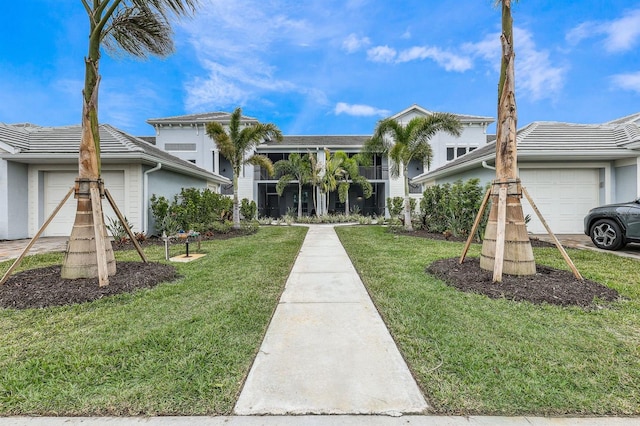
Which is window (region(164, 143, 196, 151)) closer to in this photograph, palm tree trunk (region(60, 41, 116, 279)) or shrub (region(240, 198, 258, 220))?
shrub (region(240, 198, 258, 220))

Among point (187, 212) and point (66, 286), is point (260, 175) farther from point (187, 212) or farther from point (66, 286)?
point (66, 286)

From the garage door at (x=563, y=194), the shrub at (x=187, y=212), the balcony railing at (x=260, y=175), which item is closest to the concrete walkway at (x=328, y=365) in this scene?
the shrub at (x=187, y=212)

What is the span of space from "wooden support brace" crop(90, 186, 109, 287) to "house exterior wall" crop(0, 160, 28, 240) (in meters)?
9.28

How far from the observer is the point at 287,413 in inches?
73.2

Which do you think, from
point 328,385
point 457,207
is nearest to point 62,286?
point 328,385

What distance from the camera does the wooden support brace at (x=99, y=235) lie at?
4238mm

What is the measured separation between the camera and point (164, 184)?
1165 centimetres

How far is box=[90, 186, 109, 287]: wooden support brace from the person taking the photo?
13.9 ft

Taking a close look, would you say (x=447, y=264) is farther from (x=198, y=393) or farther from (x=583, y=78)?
(x=583, y=78)

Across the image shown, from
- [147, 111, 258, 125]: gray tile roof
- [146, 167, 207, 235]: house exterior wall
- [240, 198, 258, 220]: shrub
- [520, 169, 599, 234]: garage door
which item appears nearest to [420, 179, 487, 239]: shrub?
[520, 169, 599, 234]: garage door

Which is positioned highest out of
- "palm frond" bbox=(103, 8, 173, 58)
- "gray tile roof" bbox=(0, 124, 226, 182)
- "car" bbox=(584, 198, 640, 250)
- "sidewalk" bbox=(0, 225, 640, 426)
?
"palm frond" bbox=(103, 8, 173, 58)

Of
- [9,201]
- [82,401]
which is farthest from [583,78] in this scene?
[9,201]

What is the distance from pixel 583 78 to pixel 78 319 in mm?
18139

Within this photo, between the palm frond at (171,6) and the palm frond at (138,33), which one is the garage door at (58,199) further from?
the palm frond at (171,6)
